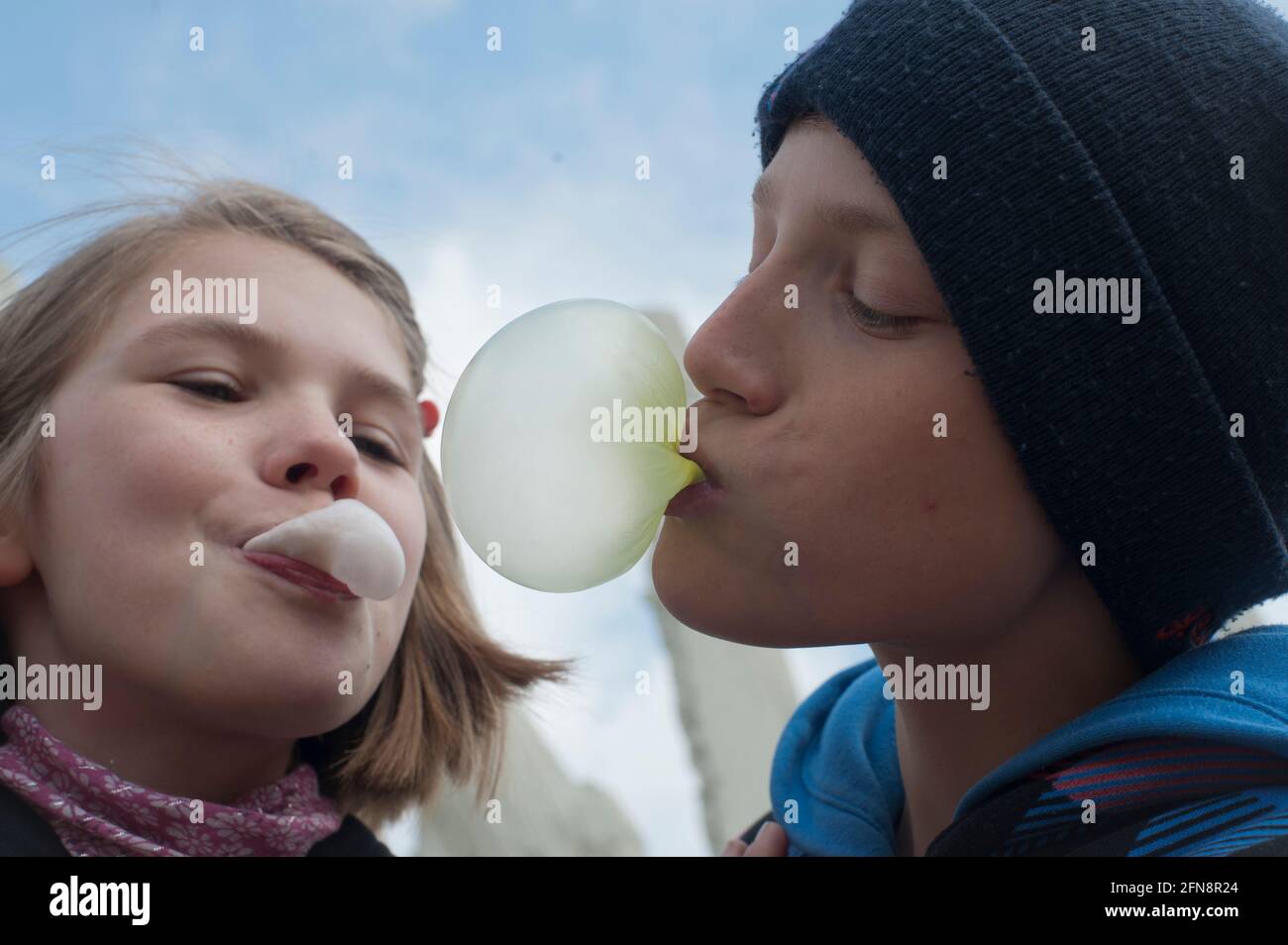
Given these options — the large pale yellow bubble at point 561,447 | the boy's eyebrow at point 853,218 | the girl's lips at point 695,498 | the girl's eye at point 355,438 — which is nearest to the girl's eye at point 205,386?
the girl's eye at point 355,438

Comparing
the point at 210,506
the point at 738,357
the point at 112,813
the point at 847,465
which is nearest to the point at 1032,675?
the point at 847,465

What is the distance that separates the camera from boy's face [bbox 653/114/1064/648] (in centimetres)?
90

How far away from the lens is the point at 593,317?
0.93 metres

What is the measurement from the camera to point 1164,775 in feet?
2.86

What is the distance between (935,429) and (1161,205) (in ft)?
0.89

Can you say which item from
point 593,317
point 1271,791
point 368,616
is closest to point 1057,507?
point 1271,791

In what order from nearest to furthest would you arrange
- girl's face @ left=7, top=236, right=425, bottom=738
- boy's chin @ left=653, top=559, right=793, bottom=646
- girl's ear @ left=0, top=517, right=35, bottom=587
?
boy's chin @ left=653, top=559, right=793, bottom=646
girl's face @ left=7, top=236, right=425, bottom=738
girl's ear @ left=0, top=517, right=35, bottom=587

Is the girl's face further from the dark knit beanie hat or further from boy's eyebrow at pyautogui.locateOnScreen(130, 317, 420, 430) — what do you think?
the dark knit beanie hat

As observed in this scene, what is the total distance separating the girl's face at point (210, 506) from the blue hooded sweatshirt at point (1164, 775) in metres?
0.63

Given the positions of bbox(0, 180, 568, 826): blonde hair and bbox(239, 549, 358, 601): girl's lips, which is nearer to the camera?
bbox(239, 549, 358, 601): girl's lips

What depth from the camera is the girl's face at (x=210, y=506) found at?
1.04m

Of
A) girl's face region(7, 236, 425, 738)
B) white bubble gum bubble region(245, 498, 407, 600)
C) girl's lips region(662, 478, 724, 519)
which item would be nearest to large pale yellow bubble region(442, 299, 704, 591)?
girl's lips region(662, 478, 724, 519)

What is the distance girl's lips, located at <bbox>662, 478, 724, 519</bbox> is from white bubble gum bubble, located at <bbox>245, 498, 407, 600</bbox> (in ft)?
0.91

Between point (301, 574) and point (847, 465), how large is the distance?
53 cm
